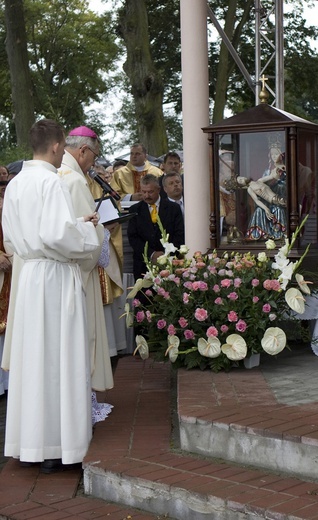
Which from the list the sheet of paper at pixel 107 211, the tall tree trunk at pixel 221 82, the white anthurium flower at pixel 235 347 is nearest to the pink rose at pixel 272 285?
the white anthurium flower at pixel 235 347

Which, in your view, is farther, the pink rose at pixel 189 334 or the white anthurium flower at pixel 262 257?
the white anthurium flower at pixel 262 257

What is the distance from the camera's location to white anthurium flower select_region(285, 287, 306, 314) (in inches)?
277

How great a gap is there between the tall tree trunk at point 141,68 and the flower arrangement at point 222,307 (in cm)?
1339

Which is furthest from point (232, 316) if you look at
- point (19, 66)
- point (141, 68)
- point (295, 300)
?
point (19, 66)

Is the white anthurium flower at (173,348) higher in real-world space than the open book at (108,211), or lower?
lower

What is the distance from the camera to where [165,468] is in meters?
5.48

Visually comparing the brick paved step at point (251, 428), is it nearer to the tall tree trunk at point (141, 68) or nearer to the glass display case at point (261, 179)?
the glass display case at point (261, 179)

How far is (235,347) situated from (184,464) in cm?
157

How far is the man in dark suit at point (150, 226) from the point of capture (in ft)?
31.8

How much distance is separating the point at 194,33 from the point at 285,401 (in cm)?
358

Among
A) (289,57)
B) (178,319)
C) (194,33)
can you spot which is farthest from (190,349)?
(289,57)

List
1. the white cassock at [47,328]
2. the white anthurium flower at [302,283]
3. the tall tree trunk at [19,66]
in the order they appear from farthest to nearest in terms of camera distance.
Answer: the tall tree trunk at [19,66]
the white anthurium flower at [302,283]
the white cassock at [47,328]

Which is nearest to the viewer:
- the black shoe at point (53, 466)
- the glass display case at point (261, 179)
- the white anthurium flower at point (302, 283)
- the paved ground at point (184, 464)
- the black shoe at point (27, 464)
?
the paved ground at point (184, 464)

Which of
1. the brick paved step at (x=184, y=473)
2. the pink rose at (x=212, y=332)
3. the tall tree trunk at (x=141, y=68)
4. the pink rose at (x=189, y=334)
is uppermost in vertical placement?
the tall tree trunk at (x=141, y=68)
